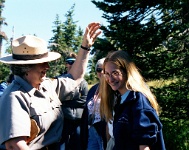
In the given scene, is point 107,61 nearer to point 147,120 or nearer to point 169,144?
point 147,120

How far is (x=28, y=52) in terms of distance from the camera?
8.95 feet

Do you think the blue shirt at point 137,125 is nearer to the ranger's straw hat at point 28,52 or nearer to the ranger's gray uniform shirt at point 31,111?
the ranger's gray uniform shirt at point 31,111

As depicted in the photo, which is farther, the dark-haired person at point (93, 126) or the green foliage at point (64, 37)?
the green foliage at point (64, 37)

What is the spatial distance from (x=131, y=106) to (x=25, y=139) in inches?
33.7

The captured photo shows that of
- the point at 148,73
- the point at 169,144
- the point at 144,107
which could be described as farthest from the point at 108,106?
the point at 148,73

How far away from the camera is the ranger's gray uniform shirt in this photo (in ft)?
8.03

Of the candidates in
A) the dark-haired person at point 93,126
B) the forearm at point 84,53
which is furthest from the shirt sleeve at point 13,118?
the dark-haired person at point 93,126

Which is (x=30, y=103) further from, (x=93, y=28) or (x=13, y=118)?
(x=93, y=28)

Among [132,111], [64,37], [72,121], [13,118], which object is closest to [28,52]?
[13,118]

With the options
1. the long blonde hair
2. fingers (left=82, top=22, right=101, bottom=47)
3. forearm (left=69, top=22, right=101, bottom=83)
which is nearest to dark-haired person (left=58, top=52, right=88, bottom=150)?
forearm (left=69, top=22, right=101, bottom=83)

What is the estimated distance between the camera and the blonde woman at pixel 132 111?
246cm

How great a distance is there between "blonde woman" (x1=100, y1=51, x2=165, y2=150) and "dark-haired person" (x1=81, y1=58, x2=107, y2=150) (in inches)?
40.1

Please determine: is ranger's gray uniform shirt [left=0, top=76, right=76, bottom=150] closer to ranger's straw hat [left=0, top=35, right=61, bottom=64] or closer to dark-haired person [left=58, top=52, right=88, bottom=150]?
ranger's straw hat [left=0, top=35, right=61, bottom=64]

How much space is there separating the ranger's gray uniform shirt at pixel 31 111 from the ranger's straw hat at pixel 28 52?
0.16m
